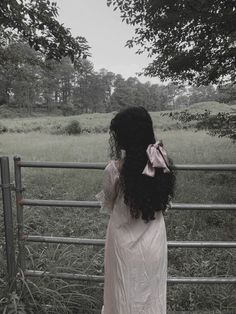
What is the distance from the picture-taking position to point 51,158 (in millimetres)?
12344

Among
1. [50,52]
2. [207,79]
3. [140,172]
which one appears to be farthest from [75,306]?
[207,79]

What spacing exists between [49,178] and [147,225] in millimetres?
6921

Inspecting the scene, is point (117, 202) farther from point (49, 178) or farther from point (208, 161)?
point (208, 161)

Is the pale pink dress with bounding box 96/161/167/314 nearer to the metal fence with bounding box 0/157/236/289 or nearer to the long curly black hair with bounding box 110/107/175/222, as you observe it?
the long curly black hair with bounding box 110/107/175/222

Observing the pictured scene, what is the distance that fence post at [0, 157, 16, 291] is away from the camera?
2.79 metres

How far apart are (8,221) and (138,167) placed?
4.32ft

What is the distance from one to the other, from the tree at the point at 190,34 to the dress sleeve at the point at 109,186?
17.4 ft

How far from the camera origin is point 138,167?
204cm

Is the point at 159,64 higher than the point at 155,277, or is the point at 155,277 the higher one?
the point at 159,64

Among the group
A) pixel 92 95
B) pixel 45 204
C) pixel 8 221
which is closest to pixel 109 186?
pixel 45 204

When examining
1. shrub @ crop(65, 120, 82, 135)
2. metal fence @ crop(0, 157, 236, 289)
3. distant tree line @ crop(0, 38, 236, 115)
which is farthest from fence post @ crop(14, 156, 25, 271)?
distant tree line @ crop(0, 38, 236, 115)

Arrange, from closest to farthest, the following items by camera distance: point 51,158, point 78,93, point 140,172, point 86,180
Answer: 1. point 140,172
2. point 86,180
3. point 51,158
4. point 78,93

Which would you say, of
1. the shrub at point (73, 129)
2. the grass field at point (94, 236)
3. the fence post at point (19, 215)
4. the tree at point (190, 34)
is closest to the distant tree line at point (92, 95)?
the shrub at point (73, 129)

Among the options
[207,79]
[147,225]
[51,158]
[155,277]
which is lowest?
[51,158]
